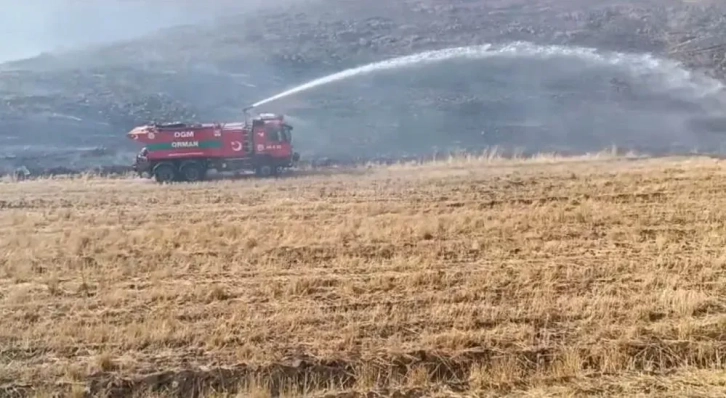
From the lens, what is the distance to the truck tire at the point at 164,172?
20.8m

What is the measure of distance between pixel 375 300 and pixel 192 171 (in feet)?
49.8

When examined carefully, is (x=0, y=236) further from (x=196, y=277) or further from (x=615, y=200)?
(x=615, y=200)

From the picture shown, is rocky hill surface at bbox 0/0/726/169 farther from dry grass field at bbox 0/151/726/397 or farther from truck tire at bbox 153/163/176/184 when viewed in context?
dry grass field at bbox 0/151/726/397

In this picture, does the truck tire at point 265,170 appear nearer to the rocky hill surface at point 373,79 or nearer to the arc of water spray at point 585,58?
the rocky hill surface at point 373,79

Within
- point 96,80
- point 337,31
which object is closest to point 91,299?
point 96,80

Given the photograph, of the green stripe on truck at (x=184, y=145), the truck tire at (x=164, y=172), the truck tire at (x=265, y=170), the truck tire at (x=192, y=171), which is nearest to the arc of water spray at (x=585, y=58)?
the truck tire at (x=265, y=170)

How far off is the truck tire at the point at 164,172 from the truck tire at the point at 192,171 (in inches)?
9.7

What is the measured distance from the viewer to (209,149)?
21.1m

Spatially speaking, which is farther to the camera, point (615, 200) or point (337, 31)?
point (337, 31)

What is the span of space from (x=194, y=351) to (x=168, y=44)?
3837 centimetres

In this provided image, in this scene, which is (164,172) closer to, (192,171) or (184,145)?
(192,171)

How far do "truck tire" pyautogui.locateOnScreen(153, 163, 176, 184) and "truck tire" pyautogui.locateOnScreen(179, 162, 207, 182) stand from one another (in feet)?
0.81

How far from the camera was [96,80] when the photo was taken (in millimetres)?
34219

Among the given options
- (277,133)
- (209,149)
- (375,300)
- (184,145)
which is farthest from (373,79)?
(375,300)
